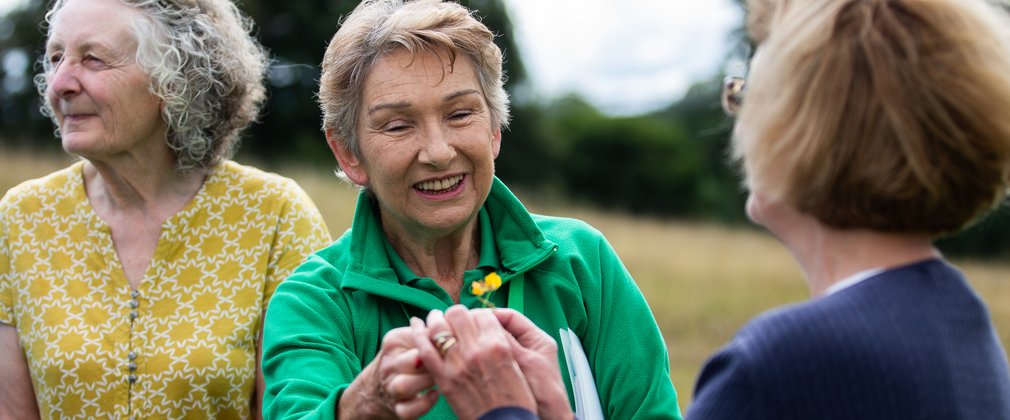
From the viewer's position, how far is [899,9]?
5.94 ft

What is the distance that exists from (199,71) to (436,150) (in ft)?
4.65

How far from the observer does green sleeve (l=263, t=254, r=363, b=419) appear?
8.30 feet

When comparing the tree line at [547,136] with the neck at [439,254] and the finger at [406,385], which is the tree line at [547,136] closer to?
the neck at [439,254]

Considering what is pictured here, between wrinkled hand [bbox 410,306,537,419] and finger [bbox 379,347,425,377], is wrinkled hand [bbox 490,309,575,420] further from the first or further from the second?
finger [bbox 379,347,425,377]

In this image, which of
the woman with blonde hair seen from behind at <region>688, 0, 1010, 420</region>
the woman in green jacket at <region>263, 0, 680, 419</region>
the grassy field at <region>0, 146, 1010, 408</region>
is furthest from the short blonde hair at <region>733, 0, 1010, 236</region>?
the grassy field at <region>0, 146, 1010, 408</region>

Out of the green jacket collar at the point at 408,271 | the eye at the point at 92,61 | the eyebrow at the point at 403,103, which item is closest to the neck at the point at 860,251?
the green jacket collar at the point at 408,271

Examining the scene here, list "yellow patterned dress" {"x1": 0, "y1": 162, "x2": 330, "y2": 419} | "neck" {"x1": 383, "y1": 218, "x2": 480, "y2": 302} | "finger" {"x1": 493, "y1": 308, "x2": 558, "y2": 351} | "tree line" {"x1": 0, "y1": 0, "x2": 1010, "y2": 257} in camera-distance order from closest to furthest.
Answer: "finger" {"x1": 493, "y1": 308, "x2": 558, "y2": 351} → "neck" {"x1": 383, "y1": 218, "x2": 480, "y2": 302} → "yellow patterned dress" {"x1": 0, "y1": 162, "x2": 330, "y2": 419} → "tree line" {"x1": 0, "y1": 0, "x2": 1010, "y2": 257}

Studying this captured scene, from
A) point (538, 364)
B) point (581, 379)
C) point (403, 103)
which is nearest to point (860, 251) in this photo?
point (538, 364)

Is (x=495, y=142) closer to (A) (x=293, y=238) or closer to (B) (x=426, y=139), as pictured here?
(B) (x=426, y=139)

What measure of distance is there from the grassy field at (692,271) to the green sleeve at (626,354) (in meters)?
5.30

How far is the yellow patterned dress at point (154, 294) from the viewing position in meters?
3.40

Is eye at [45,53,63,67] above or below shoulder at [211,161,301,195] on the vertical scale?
above

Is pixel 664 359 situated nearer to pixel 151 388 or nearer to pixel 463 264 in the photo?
pixel 463 264

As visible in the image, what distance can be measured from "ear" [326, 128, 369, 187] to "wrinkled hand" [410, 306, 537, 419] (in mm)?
830
